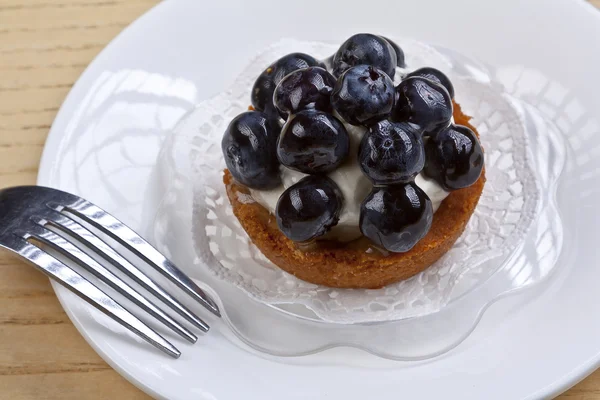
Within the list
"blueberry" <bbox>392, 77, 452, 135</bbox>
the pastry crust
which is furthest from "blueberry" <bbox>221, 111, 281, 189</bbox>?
"blueberry" <bbox>392, 77, 452, 135</bbox>

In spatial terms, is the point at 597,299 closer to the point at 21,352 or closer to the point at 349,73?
the point at 349,73

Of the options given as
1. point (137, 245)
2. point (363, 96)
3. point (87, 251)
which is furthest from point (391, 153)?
point (87, 251)

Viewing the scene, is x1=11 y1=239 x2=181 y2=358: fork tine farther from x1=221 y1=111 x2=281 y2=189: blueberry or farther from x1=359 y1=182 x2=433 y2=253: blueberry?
x1=359 y1=182 x2=433 y2=253: blueberry

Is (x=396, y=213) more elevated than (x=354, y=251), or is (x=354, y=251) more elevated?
(x=396, y=213)

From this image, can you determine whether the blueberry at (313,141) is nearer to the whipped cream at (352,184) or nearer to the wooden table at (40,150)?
the whipped cream at (352,184)

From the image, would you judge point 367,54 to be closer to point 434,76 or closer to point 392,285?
point 434,76

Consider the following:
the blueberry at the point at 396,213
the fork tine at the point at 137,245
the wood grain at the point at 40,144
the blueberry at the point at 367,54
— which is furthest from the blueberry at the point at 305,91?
the wood grain at the point at 40,144
